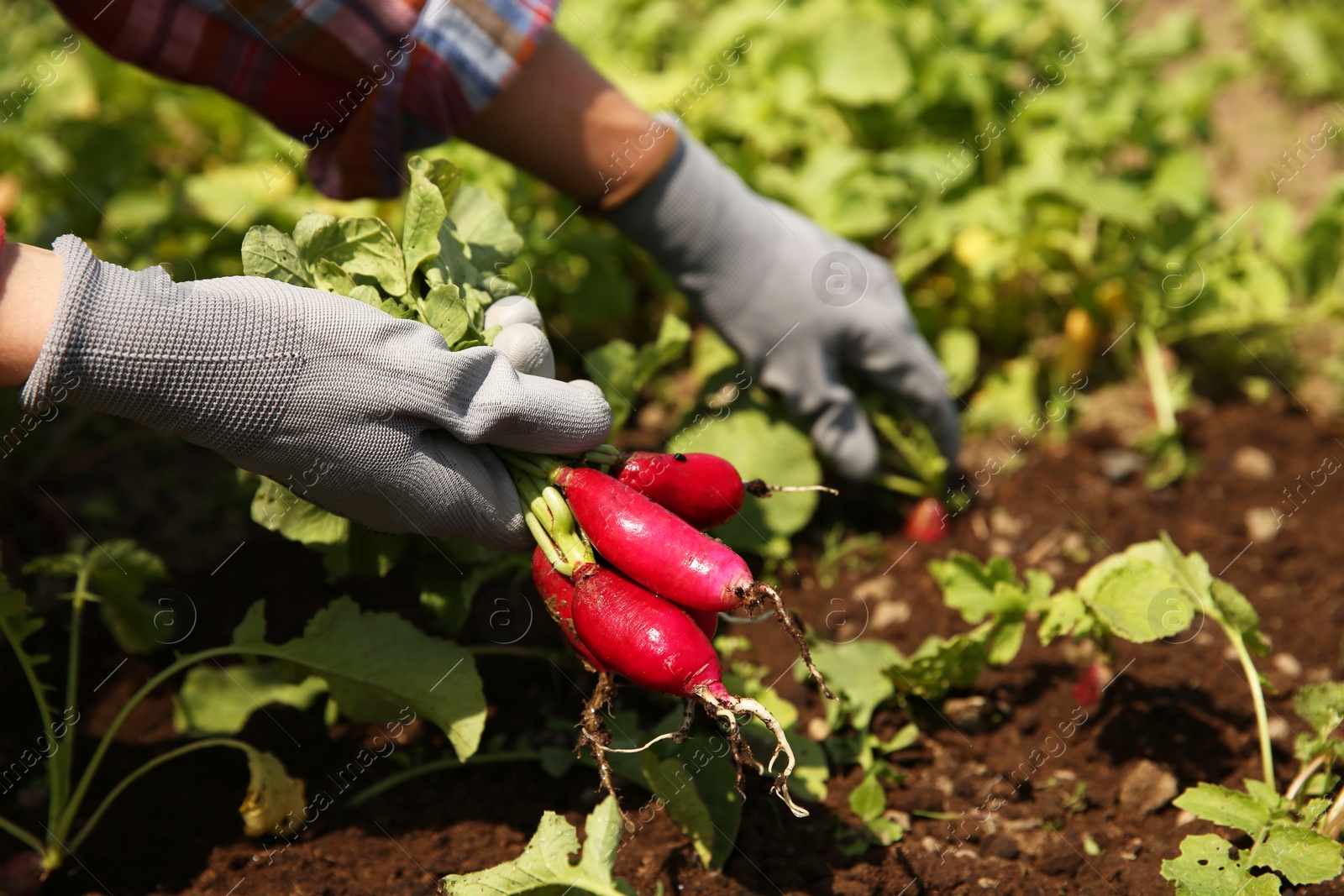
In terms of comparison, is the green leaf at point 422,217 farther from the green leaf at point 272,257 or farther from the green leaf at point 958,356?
the green leaf at point 958,356

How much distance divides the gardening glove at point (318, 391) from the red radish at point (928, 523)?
51.4 inches

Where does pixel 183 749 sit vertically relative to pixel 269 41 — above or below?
below

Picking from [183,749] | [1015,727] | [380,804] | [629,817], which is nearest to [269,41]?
[183,749]

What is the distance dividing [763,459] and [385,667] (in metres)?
1.20

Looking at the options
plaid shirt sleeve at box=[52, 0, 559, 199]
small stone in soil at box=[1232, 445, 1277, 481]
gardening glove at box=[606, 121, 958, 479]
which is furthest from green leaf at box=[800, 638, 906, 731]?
plaid shirt sleeve at box=[52, 0, 559, 199]

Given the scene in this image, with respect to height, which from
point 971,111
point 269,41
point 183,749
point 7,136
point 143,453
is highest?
point 269,41

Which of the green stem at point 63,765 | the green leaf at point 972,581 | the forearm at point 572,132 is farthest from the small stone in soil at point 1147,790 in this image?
the green stem at point 63,765

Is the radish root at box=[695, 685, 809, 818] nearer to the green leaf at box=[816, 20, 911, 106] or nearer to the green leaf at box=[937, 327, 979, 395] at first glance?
the green leaf at box=[937, 327, 979, 395]

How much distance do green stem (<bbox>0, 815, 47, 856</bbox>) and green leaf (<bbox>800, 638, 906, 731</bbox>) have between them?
1.65 metres

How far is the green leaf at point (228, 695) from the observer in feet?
7.41

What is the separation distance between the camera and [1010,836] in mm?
2074

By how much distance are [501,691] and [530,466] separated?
Result: 0.71 m

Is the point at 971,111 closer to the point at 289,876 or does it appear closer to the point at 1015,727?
the point at 1015,727

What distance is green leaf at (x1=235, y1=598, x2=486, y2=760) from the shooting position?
77.1 inches
